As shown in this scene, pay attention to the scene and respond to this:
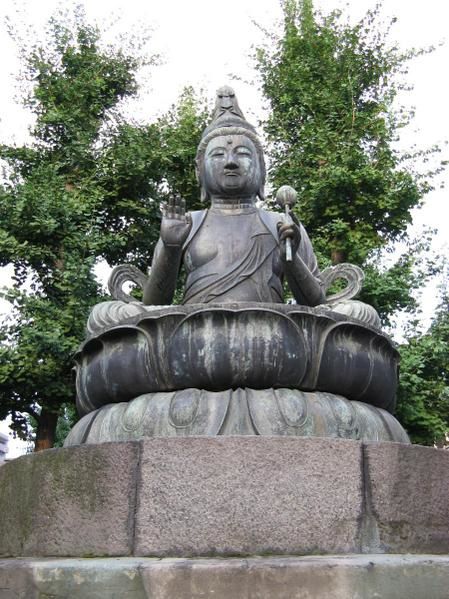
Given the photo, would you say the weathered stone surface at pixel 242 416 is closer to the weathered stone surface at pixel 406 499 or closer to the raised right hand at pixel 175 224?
the weathered stone surface at pixel 406 499

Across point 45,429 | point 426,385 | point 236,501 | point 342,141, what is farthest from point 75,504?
point 342,141

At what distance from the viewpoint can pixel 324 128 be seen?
15.5 m

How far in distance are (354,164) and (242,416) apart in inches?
444

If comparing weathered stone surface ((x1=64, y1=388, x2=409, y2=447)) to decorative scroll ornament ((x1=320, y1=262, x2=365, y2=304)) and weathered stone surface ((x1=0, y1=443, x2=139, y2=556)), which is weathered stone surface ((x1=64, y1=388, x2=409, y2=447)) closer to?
weathered stone surface ((x1=0, y1=443, x2=139, y2=556))

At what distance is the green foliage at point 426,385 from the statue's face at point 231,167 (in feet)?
21.9

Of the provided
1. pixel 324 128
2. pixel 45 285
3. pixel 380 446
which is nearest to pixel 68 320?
pixel 45 285

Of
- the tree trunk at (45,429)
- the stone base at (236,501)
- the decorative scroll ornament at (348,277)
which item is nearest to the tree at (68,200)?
the tree trunk at (45,429)

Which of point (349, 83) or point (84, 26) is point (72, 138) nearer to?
point (84, 26)

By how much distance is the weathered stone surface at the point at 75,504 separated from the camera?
3723 mm

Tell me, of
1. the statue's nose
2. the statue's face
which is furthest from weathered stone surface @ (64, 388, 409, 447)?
the statue's nose

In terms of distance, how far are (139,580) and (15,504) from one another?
1280 mm

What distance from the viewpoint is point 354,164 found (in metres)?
14.7

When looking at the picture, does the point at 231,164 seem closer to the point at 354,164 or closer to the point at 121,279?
the point at 121,279

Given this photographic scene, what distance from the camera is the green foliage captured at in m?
12.3
